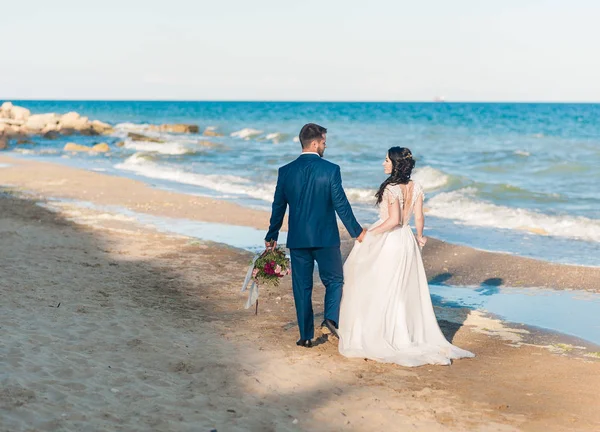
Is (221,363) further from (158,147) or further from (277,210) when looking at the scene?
(158,147)

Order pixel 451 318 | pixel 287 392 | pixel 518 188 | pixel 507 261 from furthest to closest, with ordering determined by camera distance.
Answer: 1. pixel 518 188
2. pixel 507 261
3. pixel 451 318
4. pixel 287 392

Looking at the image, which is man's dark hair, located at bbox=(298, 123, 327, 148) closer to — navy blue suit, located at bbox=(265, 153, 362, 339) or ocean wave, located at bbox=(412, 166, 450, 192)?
navy blue suit, located at bbox=(265, 153, 362, 339)

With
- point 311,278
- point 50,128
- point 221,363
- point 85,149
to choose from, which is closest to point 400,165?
point 311,278

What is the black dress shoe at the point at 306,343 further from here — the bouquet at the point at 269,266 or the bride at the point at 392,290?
the bouquet at the point at 269,266

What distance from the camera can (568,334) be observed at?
26.7ft

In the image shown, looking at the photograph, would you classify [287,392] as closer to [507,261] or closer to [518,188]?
[507,261]

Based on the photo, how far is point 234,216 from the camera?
1619 centimetres

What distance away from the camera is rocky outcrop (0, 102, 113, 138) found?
50344 millimetres

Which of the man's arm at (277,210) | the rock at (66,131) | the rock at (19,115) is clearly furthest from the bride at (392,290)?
the rock at (19,115)

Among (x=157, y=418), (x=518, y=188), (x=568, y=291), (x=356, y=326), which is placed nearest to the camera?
(x=157, y=418)

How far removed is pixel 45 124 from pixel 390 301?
50532mm

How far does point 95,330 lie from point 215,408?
2.29 meters

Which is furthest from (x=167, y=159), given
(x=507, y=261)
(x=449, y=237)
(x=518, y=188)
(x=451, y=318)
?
(x=451, y=318)

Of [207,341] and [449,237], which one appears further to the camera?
[449,237]
